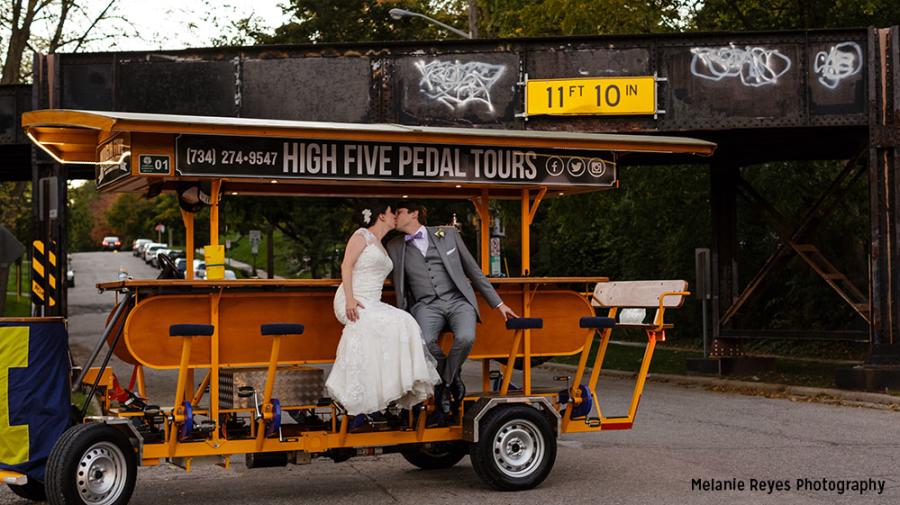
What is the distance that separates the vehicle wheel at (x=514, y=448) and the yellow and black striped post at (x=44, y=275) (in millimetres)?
10146

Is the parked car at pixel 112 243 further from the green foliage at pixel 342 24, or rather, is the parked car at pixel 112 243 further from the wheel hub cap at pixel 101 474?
the wheel hub cap at pixel 101 474

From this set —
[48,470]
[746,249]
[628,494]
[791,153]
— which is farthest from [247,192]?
[746,249]

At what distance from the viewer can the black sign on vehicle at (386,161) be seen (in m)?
9.55

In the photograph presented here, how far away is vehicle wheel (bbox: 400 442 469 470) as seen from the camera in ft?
35.0

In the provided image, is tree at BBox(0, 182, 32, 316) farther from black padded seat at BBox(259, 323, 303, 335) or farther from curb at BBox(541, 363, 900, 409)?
black padded seat at BBox(259, 323, 303, 335)

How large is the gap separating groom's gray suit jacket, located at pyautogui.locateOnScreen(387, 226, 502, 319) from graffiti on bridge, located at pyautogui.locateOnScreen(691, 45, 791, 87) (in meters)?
9.66

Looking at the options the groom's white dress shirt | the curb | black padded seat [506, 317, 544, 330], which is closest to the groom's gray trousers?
black padded seat [506, 317, 544, 330]

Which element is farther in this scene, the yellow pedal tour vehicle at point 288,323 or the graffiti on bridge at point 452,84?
the graffiti on bridge at point 452,84

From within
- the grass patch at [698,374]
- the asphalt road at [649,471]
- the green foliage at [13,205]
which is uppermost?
the green foliage at [13,205]

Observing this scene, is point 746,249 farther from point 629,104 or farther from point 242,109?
point 242,109

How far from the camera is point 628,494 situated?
9.39 m

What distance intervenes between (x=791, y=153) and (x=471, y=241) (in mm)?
17018

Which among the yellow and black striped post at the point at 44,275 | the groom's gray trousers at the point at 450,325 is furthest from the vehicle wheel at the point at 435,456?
the yellow and black striped post at the point at 44,275

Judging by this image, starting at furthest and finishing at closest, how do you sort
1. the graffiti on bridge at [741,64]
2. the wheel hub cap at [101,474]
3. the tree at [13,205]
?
the tree at [13,205] < the graffiti on bridge at [741,64] < the wheel hub cap at [101,474]
